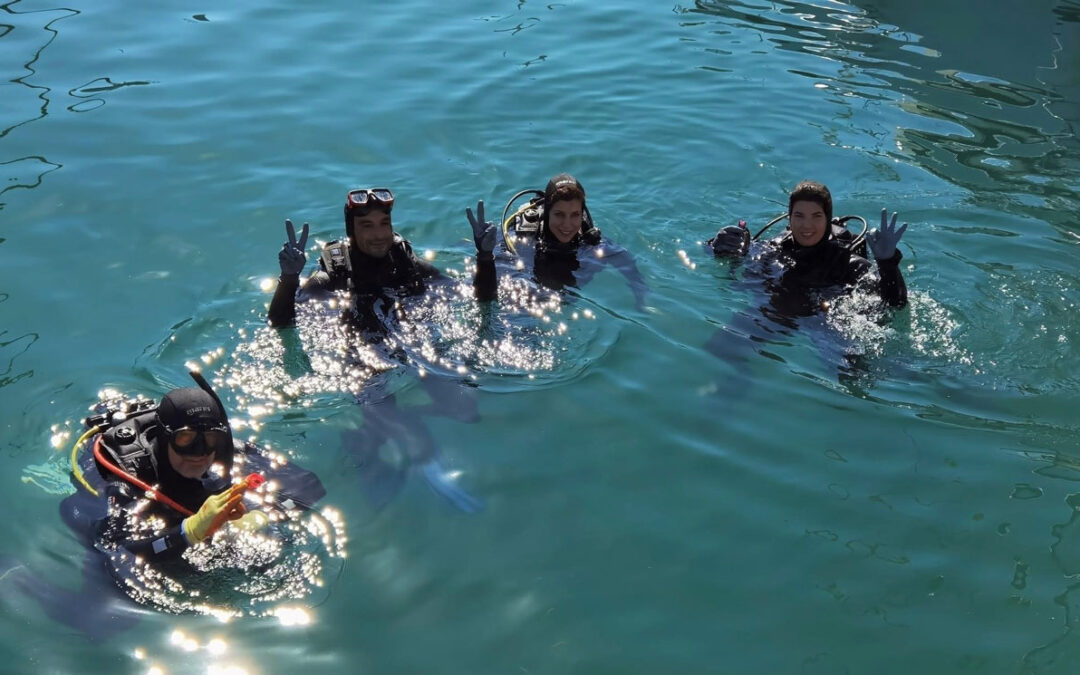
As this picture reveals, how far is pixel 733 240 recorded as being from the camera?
281 inches

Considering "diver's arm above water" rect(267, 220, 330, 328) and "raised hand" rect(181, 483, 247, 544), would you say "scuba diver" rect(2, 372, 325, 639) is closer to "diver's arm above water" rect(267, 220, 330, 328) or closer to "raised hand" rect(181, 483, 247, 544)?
"raised hand" rect(181, 483, 247, 544)

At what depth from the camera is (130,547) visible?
14.5 ft

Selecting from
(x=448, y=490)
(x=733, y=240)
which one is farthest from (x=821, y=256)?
(x=448, y=490)

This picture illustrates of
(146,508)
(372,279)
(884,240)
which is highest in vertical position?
(884,240)

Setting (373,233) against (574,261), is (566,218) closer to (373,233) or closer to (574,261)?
(574,261)

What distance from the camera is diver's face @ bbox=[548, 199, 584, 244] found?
6.87m

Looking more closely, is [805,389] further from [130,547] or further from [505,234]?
[130,547]

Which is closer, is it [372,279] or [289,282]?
[289,282]

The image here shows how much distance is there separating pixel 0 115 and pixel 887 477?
8651mm

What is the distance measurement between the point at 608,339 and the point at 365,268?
167cm

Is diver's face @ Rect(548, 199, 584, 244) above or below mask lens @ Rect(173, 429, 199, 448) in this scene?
above

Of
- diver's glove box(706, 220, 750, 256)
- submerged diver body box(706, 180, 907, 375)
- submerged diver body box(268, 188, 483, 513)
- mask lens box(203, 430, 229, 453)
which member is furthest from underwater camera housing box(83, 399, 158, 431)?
diver's glove box(706, 220, 750, 256)

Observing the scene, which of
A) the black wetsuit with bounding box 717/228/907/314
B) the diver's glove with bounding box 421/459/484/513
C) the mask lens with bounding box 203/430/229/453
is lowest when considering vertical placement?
the diver's glove with bounding box 421/459/484/513

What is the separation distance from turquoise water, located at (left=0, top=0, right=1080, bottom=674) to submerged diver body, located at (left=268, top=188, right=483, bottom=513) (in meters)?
0.11
